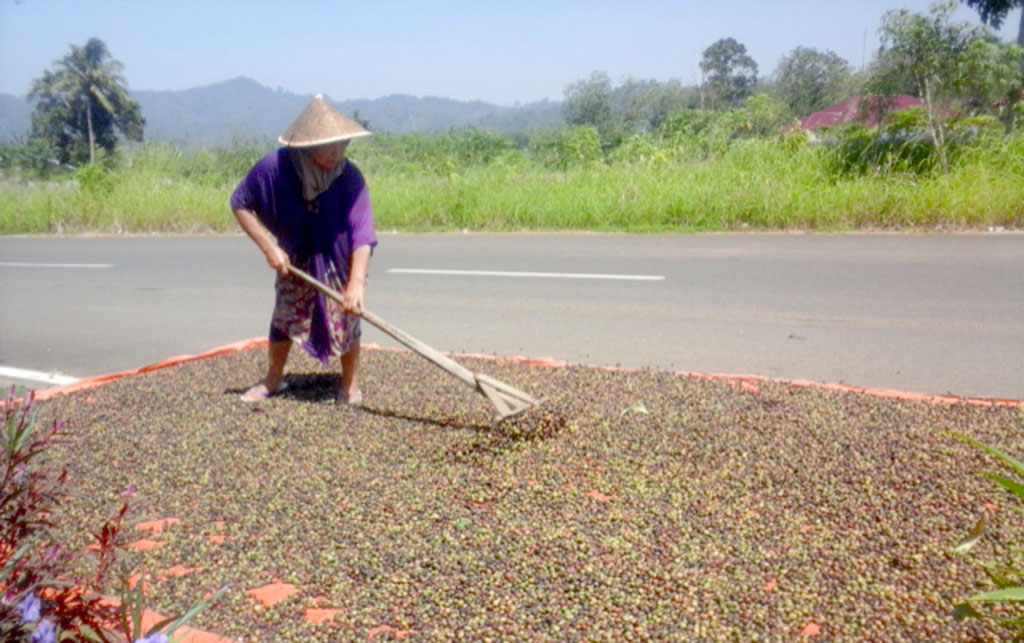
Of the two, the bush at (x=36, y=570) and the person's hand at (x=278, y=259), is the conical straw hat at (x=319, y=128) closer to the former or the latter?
the person's hand at (x=278, y=259)

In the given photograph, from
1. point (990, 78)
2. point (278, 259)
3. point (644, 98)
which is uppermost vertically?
point (644, 98)

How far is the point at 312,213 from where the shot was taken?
453cm

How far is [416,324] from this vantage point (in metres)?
7.42

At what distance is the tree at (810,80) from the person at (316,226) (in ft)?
129

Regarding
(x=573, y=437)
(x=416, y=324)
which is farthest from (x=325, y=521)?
(x=416, y=324)

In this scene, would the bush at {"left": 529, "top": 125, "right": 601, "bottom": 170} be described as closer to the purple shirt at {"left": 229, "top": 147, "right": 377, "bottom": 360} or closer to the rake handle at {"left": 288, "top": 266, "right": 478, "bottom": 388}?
the purple shirt at {"left": 229, "top": 147, "right": 377, "bottom": 360}

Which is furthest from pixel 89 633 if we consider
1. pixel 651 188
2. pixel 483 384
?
pixel 651 188

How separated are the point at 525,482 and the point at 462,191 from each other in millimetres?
12302

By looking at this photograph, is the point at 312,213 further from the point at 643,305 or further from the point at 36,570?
the point at 643,305

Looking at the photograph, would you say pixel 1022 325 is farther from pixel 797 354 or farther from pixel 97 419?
pixel 97 419

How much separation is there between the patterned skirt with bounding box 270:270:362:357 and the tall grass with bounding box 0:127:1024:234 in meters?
8.46

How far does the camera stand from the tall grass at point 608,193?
11625 millimetres

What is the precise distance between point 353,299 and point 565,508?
161 centimetres

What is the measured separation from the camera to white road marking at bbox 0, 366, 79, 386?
6196 millimetres
